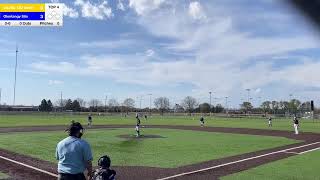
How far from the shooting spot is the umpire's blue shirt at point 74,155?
6641 mm

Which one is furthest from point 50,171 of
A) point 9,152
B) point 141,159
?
point 9,152

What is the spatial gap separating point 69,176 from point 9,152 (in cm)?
1653

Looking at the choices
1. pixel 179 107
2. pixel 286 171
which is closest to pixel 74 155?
pixel 286 171

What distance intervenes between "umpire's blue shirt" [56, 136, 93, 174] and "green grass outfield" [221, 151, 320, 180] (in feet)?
28.5

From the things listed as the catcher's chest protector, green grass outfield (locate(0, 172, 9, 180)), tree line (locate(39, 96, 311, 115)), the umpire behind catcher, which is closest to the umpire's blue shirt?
the umpire behind catcher

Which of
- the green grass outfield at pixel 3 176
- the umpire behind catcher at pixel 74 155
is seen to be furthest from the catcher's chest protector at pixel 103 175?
the green grass outfield at pixel 3 176

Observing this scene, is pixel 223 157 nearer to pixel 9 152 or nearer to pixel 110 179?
pixel 9 152

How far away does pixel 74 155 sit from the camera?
6.64m

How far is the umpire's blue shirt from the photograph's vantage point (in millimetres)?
6641

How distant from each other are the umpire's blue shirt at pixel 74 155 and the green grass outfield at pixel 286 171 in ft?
28.5

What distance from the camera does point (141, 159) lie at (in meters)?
19.2

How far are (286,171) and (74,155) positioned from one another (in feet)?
37.4

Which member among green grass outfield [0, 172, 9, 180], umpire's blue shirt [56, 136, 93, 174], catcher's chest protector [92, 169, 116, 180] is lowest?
green grass outfield [0, 172, 9, 180]

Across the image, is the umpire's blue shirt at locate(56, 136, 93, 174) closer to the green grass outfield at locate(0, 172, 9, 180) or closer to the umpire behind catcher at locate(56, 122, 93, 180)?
the umpire behind catcher at locate(56, 122, 93, 180)
